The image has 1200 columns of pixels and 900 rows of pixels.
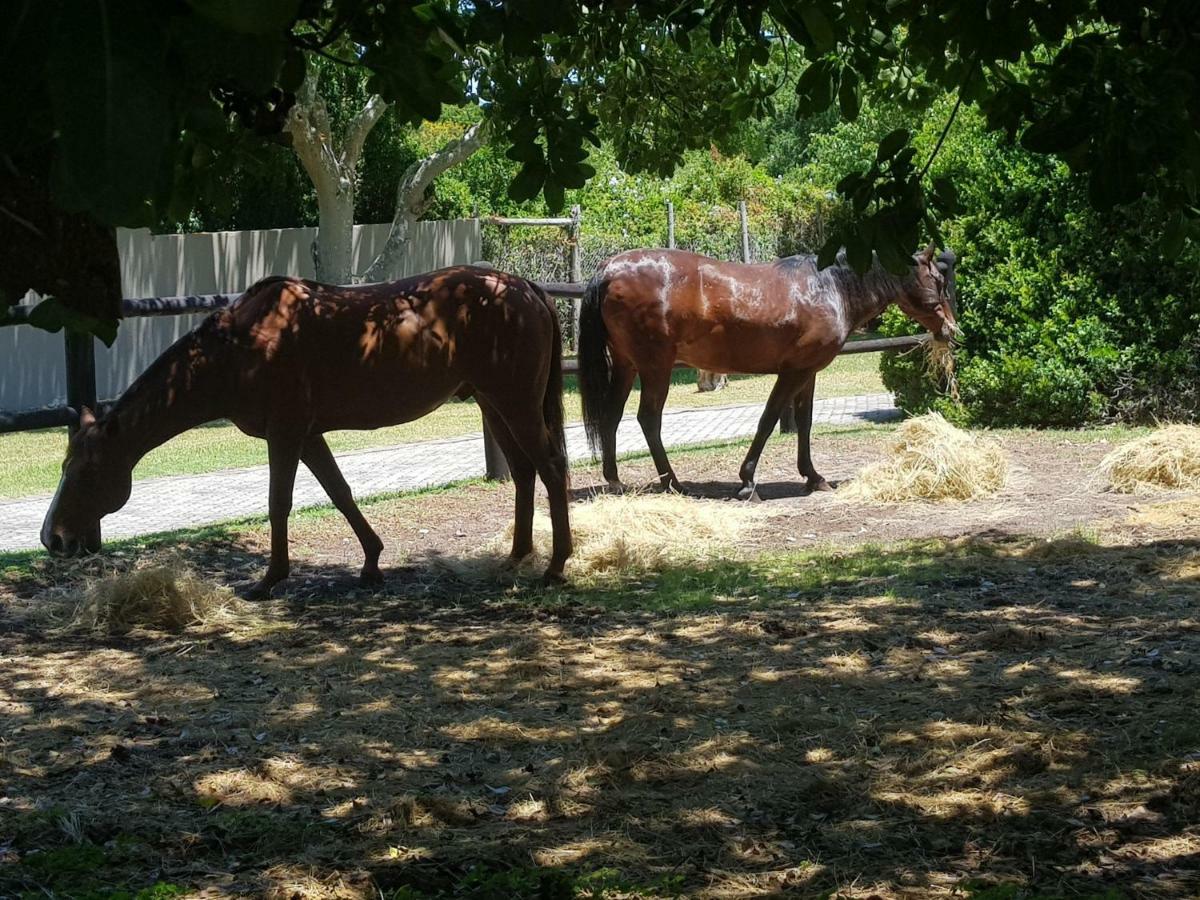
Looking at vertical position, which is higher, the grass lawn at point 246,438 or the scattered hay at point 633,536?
the grass lawn at point 246,438

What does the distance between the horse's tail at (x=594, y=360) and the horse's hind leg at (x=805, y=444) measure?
4.60 feet

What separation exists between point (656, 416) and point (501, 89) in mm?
5740

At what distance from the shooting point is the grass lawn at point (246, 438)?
41.7 feet

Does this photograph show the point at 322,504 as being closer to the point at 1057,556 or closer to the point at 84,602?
the point at 84,602

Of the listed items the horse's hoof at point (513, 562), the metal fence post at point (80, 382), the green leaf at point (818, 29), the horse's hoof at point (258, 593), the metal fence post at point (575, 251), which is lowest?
the horse's hoof at point (258, 593)

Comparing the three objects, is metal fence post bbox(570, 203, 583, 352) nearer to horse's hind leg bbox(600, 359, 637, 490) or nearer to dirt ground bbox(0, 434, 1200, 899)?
horse's hind leg bbox(600, 359, 637, 490)

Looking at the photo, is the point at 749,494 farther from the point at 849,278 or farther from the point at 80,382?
the point at 80,382

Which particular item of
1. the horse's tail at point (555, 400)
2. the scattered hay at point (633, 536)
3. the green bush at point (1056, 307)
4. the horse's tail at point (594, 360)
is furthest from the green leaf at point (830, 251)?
the green bush at point (1056, 307)

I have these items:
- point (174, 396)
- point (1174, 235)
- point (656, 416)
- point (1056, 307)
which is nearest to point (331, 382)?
point (174, 396)

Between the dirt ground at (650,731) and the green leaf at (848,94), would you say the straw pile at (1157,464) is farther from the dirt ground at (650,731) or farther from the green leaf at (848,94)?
the green leaf at (848,94)

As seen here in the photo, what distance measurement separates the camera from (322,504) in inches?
393

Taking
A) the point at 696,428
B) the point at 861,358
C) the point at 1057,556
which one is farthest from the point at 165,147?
the point at 861,358

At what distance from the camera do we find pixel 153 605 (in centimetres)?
656

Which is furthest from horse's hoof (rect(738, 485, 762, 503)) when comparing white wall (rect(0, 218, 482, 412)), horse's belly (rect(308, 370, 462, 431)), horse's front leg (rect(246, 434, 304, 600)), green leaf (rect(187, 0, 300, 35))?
white wall (rect(0, 218, 482, 412))
